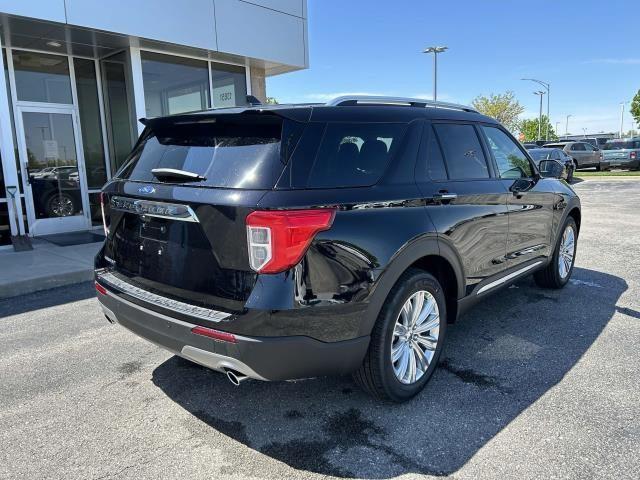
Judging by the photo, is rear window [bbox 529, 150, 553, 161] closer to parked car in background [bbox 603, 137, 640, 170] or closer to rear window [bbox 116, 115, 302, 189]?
parked car in background [bbox 603, 137, 640, 170]

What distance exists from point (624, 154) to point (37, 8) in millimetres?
27629

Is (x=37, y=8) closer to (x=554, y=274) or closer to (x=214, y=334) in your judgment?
(x=214, y=334)

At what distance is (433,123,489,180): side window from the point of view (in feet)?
11.8

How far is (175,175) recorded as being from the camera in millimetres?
2785

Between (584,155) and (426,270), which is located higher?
(584,155)

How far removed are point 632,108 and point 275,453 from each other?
60714mm

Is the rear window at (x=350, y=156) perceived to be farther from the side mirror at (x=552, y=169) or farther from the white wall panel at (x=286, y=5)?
the white wall panel at (x=286, y=5)

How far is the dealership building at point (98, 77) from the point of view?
846cm

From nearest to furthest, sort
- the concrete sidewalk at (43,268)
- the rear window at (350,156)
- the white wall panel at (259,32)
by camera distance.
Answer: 1. the rear window at (350,156)
2. the concrete sidewalk at (43,268)
3. the white wall panel at (259,32)

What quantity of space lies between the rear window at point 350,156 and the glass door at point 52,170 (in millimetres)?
8363

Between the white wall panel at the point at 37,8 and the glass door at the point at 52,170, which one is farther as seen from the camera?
the glass door at the point at 52,170

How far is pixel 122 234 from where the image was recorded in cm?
315

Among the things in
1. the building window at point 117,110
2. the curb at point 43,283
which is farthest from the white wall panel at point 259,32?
the curb at point 43,283

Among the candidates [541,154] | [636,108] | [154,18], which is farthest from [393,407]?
[636,108]
